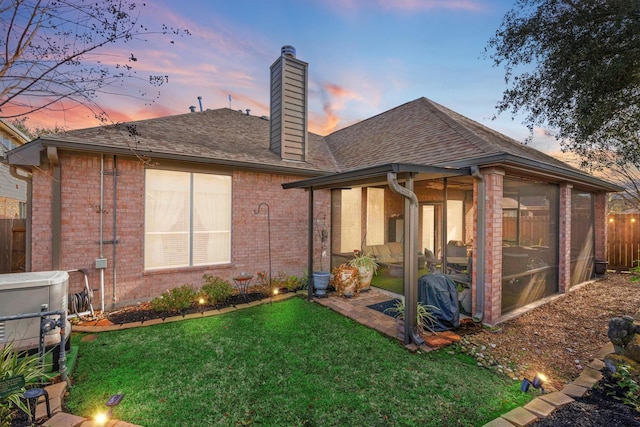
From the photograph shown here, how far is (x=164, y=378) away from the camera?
3.21 m

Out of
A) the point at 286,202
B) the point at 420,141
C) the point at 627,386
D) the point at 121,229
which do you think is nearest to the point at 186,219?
the point at 121,229

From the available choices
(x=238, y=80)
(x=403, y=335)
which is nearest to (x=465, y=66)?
(x=238, y=80)

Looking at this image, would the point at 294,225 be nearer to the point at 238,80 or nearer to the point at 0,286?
the point at 238,80

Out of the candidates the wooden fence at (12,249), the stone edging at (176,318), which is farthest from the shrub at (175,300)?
the wooden fence at (12,249)

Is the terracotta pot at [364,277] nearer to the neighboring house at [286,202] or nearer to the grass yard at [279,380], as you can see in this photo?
the neighboring house at [286,202]

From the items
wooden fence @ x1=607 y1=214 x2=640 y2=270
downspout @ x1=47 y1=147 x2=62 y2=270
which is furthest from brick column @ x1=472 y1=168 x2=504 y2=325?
wooden fence @ x1=607 y1=214 x2=640 y2=270

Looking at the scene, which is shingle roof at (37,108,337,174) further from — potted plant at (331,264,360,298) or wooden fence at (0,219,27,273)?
potted plant at (331,264,360,298)

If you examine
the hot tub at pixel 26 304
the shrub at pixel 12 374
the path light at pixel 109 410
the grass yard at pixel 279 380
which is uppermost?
the hot tub at pixel 26 304

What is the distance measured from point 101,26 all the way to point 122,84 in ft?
1.80

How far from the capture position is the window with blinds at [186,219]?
236 inches

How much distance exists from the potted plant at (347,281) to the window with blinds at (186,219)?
2795 mm

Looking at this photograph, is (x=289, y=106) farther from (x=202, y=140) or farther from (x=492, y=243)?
(x=492, y=243)

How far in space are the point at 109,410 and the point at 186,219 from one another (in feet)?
14.0

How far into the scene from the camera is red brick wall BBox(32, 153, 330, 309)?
16.5 feet
